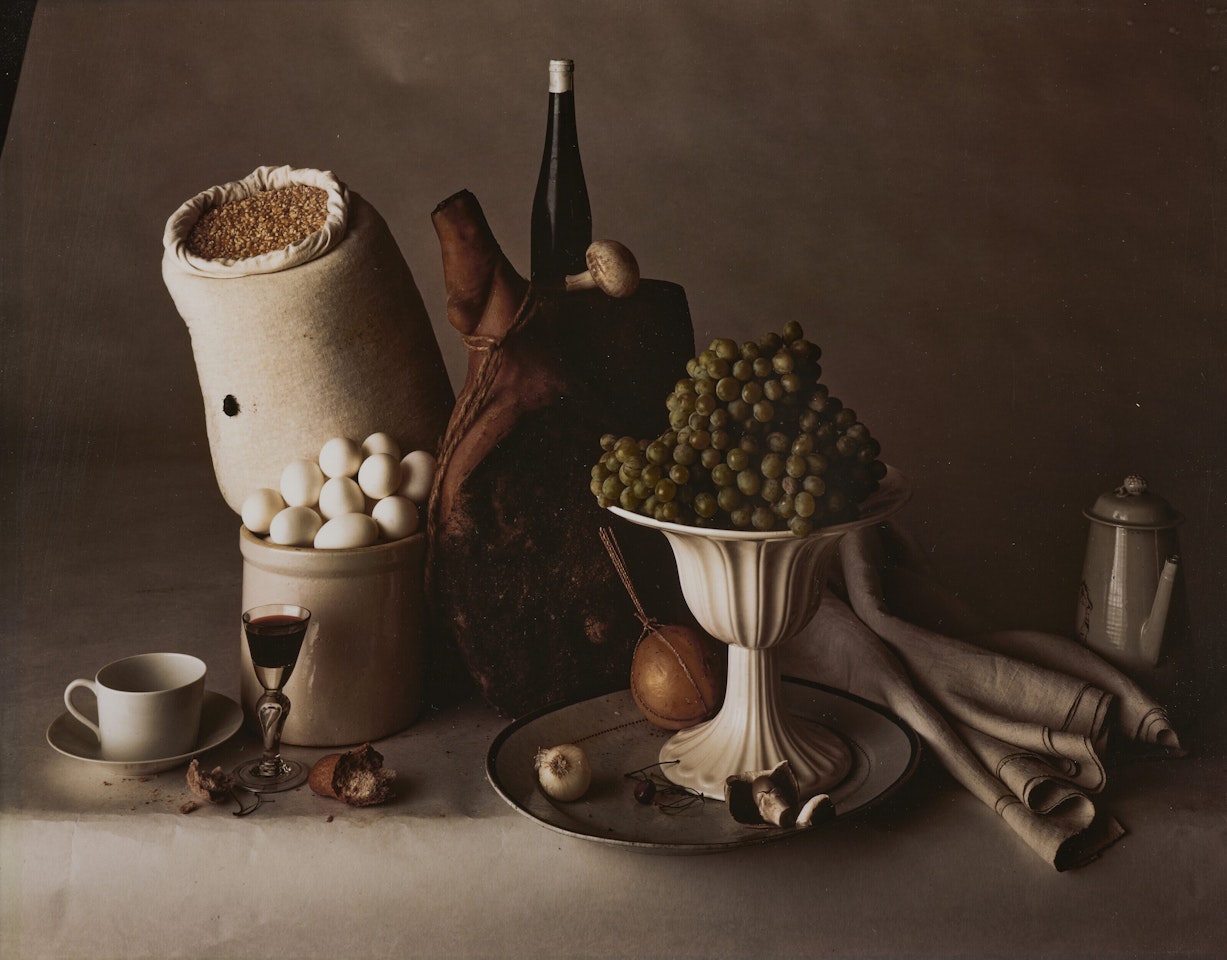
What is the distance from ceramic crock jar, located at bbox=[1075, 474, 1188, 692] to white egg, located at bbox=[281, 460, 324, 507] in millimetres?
1092

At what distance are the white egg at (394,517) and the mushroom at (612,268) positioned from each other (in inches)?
16.1

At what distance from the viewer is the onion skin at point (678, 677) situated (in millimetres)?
1672

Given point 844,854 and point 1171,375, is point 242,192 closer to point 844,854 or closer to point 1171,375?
point 844,854

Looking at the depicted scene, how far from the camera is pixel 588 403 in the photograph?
1.78m

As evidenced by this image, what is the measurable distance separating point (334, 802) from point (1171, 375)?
2211mm

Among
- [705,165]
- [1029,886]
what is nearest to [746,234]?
[705,165]

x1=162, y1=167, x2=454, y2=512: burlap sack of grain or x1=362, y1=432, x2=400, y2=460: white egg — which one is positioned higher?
x1=162, y1=167, x2=454, y2=512: burlap sack of grain

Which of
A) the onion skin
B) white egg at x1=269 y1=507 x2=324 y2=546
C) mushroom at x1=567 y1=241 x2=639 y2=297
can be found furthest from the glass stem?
mushroom at x1=567 y1=241 x2=639 y2=297

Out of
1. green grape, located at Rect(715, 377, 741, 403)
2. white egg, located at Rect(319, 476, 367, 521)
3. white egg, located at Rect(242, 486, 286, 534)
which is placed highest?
green grape, located at Rect(715, 377, 741, 403)

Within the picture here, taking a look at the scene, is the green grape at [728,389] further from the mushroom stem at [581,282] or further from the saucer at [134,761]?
the saucer at [134,761]

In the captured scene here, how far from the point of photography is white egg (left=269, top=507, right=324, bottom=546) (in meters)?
1.71

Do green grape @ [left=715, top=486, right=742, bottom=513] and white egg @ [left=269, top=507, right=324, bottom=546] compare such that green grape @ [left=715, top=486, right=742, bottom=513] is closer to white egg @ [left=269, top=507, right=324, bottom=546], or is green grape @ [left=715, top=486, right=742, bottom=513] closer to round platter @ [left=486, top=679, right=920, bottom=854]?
round platter @ [left=486, top=679, right=920, bottom=854]

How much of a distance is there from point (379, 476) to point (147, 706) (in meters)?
0.42

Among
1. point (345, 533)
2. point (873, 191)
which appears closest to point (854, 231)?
point (873, 191)
